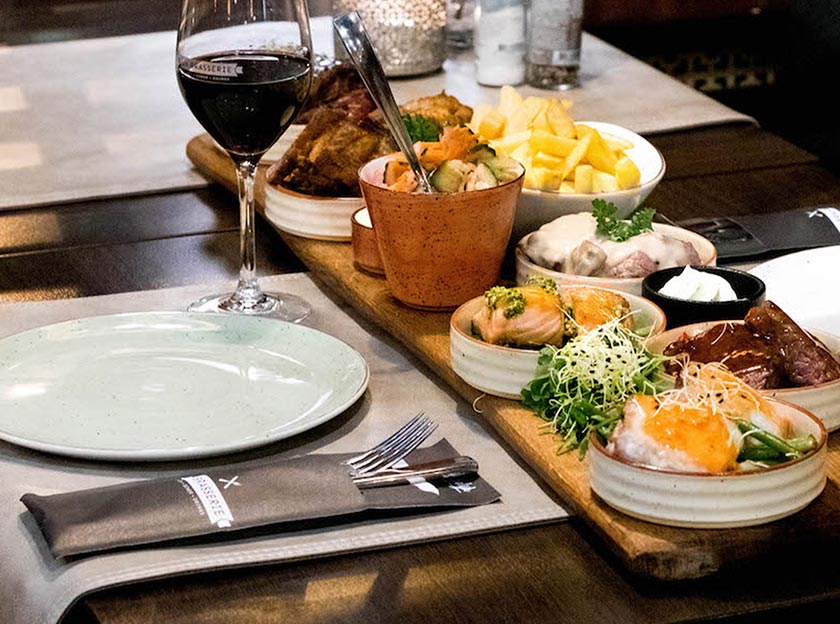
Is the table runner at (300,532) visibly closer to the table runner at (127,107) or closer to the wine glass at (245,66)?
the wine glass at (245,66)

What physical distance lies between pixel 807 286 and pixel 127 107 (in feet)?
4.41

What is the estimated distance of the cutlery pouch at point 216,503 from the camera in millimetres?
1007

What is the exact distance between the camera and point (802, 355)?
44.3 inches

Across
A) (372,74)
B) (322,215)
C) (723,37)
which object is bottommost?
(723,37)

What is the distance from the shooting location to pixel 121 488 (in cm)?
105

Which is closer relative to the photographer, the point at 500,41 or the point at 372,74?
the point at 372,74

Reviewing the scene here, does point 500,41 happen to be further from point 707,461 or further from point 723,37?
point 723,37

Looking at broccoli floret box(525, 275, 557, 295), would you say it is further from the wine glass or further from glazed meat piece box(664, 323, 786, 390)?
the wine glass

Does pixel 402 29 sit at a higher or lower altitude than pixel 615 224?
lower

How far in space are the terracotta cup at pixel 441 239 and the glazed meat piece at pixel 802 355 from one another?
0.35 meters

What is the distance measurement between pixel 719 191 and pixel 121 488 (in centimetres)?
109

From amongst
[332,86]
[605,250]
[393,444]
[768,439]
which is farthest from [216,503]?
[332,86]

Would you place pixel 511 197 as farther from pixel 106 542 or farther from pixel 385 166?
pixel 106 542

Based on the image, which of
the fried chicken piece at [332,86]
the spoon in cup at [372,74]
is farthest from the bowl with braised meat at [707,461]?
the fried chicken piece at [332,86]
